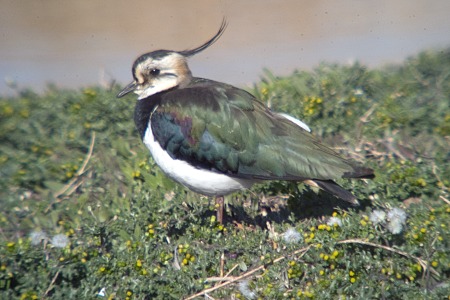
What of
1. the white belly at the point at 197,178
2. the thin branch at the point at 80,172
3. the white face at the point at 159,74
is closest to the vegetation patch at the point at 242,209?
the thin branch at the point at 80,172

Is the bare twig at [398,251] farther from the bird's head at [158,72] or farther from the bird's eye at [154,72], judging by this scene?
the bird's eye at [154,72]

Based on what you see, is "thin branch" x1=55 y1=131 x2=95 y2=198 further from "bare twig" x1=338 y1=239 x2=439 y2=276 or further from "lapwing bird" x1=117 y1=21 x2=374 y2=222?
"bare twig" x1=338 y1=239 x2=439 y2=276

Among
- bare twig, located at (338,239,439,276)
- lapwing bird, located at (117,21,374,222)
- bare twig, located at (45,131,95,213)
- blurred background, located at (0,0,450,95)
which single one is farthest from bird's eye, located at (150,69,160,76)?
blurred background, located at (0,0,450,95)

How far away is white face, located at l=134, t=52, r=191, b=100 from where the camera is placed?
20.9 ft

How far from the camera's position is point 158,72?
250 inches

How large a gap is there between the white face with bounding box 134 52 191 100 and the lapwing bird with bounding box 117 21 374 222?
0.42m

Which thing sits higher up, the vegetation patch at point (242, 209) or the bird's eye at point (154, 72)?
the bird's eye at point (154, 72)

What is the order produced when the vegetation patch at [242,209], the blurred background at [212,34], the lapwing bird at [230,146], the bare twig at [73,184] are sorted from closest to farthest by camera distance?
the vegetation patch at [242,209], the lapwing bird at [230,146], the bare twig at [73,184], the blurred background at [212,34]

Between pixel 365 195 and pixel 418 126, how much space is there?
1393mm

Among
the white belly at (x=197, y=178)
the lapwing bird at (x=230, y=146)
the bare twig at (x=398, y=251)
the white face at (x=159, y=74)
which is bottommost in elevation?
the bare twig at (x=398, y=251)

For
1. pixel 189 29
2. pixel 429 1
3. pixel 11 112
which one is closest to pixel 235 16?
pixel 189 29

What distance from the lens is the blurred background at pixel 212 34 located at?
34.6 ft

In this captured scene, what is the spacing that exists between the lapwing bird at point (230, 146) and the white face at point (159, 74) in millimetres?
417

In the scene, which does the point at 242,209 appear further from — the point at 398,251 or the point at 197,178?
the point at 398,251
